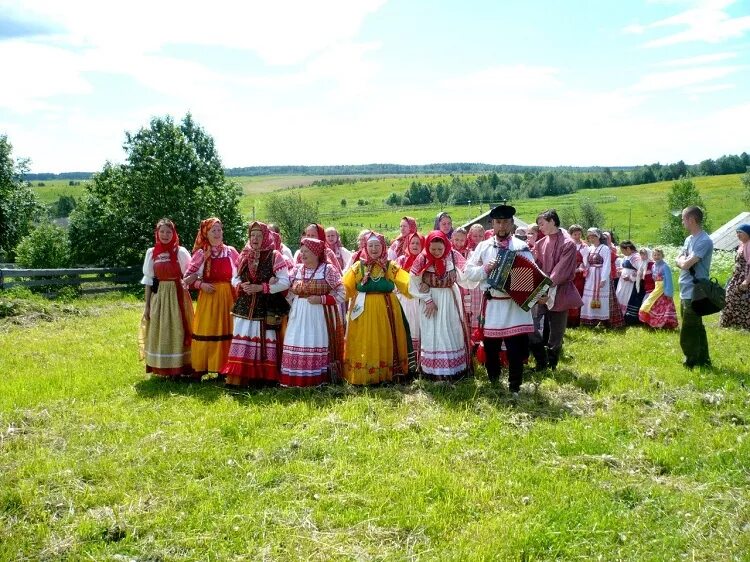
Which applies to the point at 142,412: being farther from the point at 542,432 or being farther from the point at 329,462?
the point at 542,432

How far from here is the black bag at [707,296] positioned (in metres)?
7.72

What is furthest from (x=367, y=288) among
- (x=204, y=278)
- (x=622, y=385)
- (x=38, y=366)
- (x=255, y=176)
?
(x=255, y=176)

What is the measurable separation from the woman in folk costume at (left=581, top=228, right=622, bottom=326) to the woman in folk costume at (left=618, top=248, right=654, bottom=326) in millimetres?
719

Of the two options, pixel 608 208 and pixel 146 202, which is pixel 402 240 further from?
pixel 608 208

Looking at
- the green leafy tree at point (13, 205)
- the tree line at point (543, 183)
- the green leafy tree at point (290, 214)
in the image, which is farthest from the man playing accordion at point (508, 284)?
the tree line at point (543, 183)

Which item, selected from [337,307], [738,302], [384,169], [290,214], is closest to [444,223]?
[337,307]

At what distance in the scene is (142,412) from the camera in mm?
6633

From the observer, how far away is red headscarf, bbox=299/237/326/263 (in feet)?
24.6

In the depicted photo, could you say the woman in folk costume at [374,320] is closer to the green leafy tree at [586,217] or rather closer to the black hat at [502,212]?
the black hat at [502,212]

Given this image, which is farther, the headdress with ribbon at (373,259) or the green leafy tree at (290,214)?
the green leafy tree at (290,214)

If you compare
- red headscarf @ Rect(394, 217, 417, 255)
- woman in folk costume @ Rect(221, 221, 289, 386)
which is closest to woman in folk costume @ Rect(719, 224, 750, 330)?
red headscarf @ Rect(394, 217, 417, 255)

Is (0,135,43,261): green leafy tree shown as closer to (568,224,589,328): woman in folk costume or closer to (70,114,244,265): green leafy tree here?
(70,114,244,265): green leafy tree

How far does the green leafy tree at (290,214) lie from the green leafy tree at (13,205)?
14559mm

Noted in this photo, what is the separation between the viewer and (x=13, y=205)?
107 ft
